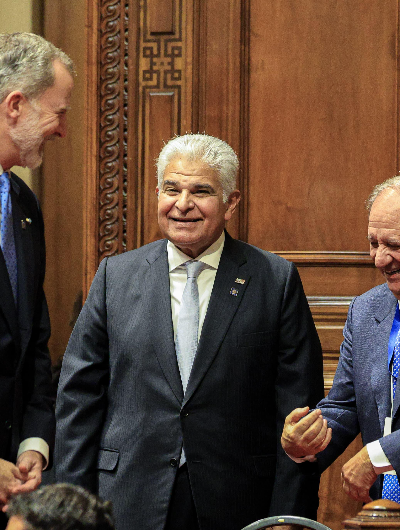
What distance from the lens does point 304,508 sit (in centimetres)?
265

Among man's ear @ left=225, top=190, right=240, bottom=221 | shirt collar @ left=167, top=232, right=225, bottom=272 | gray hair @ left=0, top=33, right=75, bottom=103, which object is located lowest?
shirt collar @ left=167, top=232, right=225, bottom=272

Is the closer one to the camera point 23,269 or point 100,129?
point 23,269

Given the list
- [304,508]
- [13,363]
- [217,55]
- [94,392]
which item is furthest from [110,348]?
[217,55]

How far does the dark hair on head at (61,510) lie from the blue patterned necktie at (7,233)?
1.14 metres

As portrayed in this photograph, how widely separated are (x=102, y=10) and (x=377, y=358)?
7.42 ft

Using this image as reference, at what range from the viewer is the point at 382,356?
270cm

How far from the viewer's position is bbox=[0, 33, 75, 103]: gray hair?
247 cm

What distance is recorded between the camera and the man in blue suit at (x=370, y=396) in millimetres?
2471

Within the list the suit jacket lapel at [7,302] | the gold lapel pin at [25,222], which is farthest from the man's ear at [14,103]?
the suit jacket lapel at [7,302]

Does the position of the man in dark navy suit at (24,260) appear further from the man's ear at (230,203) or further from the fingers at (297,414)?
the fingers at (297,414)

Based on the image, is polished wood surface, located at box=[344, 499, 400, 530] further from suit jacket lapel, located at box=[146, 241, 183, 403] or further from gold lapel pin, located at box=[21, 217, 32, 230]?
gold lapel pin, located at box=[21, 217, 32, 230]

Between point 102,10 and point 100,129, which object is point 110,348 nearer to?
point 100,129

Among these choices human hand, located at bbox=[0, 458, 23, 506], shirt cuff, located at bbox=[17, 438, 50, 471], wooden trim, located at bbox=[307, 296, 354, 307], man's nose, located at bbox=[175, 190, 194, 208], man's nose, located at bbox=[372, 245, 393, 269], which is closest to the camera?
human hand, located at bbox=[0, 458, 23, 506]

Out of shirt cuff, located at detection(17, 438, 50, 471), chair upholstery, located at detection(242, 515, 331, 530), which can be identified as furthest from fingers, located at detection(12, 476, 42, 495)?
chair upholstery, located at detection(242, 515, 331, 530)
